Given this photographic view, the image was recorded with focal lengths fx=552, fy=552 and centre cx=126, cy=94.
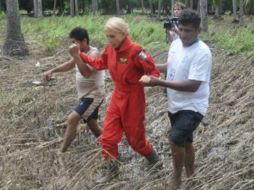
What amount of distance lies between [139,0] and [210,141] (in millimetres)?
35600

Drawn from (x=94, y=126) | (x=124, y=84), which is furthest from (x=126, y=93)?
(x=94, y=126)

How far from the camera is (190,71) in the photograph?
13.8 ft

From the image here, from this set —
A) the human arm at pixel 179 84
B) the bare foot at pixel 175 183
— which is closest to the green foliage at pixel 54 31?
the bare foot at pixel 175 183

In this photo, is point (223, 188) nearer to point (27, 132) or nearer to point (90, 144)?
point (90, 144)

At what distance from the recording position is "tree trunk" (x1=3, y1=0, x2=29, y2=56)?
12.9 m

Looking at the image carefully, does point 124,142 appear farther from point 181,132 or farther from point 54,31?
point 54,31

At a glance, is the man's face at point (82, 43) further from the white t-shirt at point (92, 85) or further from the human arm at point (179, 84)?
the human arm at point (179, 84)

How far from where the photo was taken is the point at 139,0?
40.5m

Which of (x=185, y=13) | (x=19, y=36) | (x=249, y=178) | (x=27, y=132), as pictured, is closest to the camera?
(x=185, y=13)

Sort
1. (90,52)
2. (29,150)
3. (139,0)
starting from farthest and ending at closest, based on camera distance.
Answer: (139,0)
(29,150)
(90,52)

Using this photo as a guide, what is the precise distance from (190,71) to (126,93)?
0.89 metres

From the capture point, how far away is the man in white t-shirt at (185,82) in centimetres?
418

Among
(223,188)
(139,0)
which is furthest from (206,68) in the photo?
(139,0)

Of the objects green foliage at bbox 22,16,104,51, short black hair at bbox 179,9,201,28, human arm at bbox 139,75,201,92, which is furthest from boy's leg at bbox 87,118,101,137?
green foliage at bbox 22,16,104,51
